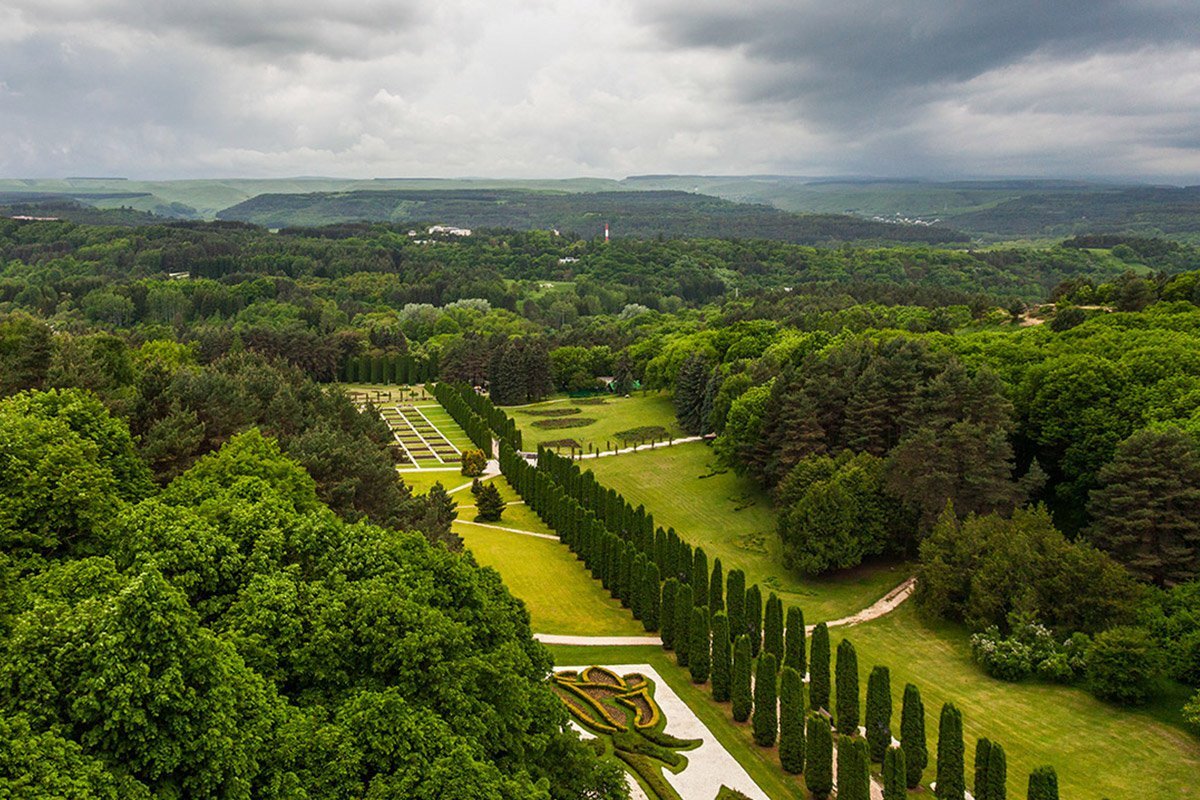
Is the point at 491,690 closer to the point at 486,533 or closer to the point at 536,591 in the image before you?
the point at 536,591

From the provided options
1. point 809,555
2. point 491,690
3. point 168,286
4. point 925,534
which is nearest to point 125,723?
point 491,690

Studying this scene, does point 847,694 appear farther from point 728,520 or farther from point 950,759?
point 728,520

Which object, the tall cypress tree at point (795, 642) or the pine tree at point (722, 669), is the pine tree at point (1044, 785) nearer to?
the tall cypress tree at point (795, 642)

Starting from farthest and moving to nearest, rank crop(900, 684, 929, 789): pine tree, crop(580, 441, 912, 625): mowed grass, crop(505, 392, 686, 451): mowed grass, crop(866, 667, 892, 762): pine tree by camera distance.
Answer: crop(505, 392, 686, 451): mowed grass < crop(580, 441, 912, 625): mowed grass < crop(866, 667, 892, 762): pine tree < crop(900, 684, 929, 789): pine tree

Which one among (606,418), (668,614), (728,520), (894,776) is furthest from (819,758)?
(606,418)

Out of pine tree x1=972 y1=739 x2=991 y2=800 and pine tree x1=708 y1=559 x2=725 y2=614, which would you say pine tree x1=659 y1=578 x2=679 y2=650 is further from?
pine tree x1=972 y1=739 x2=991 y2=800

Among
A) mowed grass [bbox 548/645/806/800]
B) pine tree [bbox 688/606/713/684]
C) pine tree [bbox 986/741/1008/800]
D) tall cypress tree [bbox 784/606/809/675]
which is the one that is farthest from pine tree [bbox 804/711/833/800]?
pine tree [bbox 688/606/713/684]
